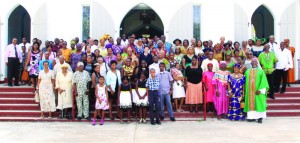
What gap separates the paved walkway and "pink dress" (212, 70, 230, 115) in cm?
39

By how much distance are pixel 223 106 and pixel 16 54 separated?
23.6 ft

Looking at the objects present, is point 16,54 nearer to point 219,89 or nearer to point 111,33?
point 111,33

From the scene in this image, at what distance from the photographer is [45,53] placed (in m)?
12.3

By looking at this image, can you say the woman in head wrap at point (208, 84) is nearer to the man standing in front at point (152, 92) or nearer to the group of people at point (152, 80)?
the group of people at point (152, 80)

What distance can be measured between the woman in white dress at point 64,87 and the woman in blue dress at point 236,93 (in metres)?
4.63

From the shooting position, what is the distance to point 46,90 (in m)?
11.9

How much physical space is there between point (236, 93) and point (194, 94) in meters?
1.21

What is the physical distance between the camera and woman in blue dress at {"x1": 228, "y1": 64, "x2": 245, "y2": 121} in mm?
11859

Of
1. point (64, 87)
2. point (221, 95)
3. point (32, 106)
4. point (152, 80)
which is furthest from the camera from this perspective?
point (32, 106)

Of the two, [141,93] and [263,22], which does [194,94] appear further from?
[263,22]

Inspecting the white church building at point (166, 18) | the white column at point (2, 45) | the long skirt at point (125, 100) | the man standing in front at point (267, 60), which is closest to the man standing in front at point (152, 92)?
the long skirt at point (125, 100)

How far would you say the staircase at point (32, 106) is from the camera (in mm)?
12180

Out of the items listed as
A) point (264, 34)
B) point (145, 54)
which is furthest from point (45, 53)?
point (264, 34)

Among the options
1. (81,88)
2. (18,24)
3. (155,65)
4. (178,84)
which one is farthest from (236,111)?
(18,24)
